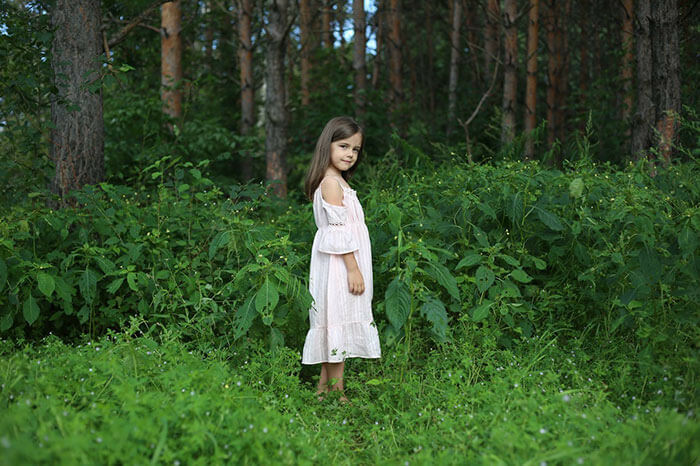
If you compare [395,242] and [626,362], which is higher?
[395,242]

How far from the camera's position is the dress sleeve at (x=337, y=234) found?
3.52 meters

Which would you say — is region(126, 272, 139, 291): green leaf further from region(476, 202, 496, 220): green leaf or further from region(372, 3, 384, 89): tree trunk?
region(372, 3, 384, 89): tree trunk

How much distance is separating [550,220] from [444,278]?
3.30 ft

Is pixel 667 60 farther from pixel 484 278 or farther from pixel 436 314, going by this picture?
pixel 436 314

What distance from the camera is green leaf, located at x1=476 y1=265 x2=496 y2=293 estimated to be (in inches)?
146

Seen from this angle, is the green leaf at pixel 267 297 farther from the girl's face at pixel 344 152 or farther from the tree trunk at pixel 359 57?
the tree trunk at pixel 359 57

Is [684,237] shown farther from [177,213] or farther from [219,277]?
[177,213]

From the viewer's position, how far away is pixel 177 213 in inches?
183

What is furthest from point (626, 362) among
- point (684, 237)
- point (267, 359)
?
point (267, 359)

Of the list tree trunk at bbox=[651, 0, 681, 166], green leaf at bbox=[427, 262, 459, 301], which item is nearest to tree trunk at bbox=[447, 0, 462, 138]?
tree trunk at bbox=[651, 0, 681, 166]

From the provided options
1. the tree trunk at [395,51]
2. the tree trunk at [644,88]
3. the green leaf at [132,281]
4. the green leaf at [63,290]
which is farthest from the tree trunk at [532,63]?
the green leaf at [63,290]

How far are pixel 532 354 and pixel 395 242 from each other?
133 centimetres


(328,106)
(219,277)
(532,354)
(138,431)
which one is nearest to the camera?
(138,431)

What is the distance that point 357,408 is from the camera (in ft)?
11.1
